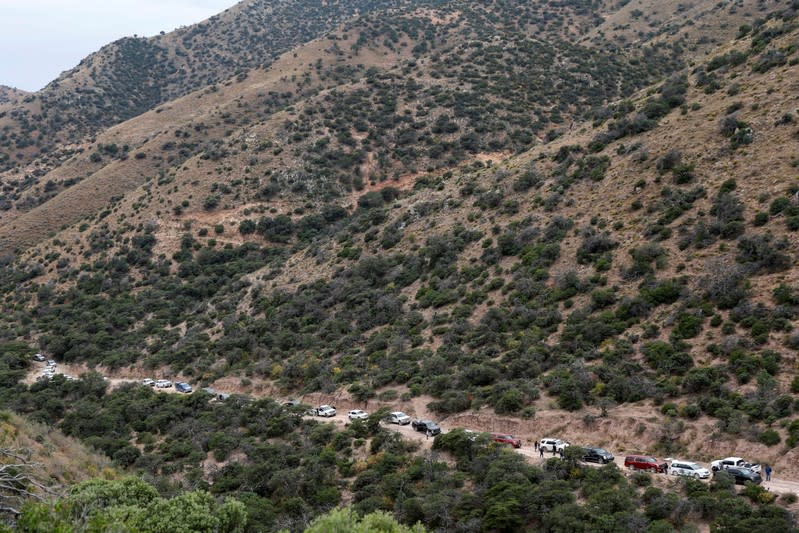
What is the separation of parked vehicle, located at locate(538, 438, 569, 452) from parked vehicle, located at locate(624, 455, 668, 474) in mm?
2832

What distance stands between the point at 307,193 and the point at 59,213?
31.5 metres

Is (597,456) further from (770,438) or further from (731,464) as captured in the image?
(770,438)

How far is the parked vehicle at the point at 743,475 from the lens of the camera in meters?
18.9

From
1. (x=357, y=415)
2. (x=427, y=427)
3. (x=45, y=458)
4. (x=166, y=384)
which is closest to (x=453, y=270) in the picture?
(x=357, y=415)

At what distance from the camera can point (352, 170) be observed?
69.2 m

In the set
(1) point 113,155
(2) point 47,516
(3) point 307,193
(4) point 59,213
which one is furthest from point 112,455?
(1) point 113,155

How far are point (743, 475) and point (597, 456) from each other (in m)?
4.77

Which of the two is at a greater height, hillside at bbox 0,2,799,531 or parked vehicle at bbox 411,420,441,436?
hillside at bbox 0,2,799,531

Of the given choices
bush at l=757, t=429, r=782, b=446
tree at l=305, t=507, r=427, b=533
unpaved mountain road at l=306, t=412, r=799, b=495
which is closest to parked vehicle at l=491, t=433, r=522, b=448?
unpaved mountain road at l=306, t=412, r=799, b=495

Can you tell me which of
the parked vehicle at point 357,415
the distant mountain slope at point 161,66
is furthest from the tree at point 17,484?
the distant mountain slope at point 161,66

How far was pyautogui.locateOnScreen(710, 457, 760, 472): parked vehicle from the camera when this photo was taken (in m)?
19.7

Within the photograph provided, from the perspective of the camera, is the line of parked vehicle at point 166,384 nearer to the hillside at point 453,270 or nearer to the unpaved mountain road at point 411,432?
the unpaved mountain road at point 411,432

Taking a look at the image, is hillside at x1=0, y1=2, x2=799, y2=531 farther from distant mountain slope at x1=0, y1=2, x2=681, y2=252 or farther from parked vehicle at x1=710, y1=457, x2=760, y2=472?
parked vehicle at x1=710, y1=457, x2=760, y2=472

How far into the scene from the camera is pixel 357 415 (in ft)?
105
